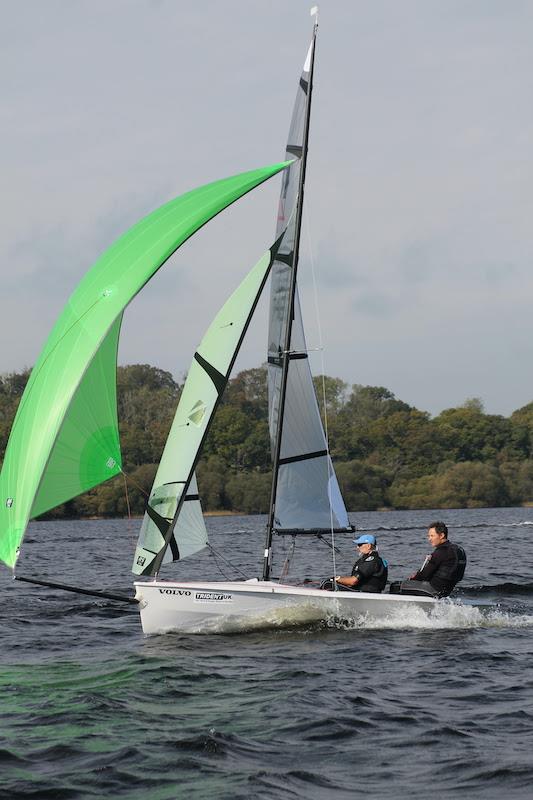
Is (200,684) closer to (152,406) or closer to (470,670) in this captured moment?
→ (470,670)

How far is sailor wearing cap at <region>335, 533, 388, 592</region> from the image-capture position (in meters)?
14.9

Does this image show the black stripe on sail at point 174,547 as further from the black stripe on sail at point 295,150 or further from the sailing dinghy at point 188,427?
the black stripe on sail at point 295,150

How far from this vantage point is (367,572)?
1493 cm

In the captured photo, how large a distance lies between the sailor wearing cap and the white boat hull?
0.31 meters

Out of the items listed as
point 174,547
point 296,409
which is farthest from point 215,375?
point 174,547

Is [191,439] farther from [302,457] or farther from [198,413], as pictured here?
[302,457]

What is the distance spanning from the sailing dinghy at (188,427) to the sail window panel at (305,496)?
0.02 metres

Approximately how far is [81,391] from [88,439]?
0.64 metres

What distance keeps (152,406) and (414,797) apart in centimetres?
11385

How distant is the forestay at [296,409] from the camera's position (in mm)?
15578

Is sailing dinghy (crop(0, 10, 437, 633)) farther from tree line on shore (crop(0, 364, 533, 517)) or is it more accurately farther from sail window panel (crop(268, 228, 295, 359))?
tree line on shore (crop(0, 364, 533, 517))

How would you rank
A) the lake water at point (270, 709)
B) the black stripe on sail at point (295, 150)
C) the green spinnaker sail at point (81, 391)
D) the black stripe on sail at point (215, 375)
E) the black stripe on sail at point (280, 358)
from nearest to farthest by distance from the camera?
1. the lake water at point (270, 709)
2. the green spinnaker sail at point (81, 391)
3. the black stripe on sail at point (215, 375)
4. the black stripe on sail at point (280, 358)
5. the black stripe on sail at point (295, 150)

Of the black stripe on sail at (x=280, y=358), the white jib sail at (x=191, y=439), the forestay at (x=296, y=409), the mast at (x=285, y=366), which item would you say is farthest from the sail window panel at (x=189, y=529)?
the black stripe on sail at (x=280, y=358)

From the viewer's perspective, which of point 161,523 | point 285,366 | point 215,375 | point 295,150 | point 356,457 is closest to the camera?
point 161,523
